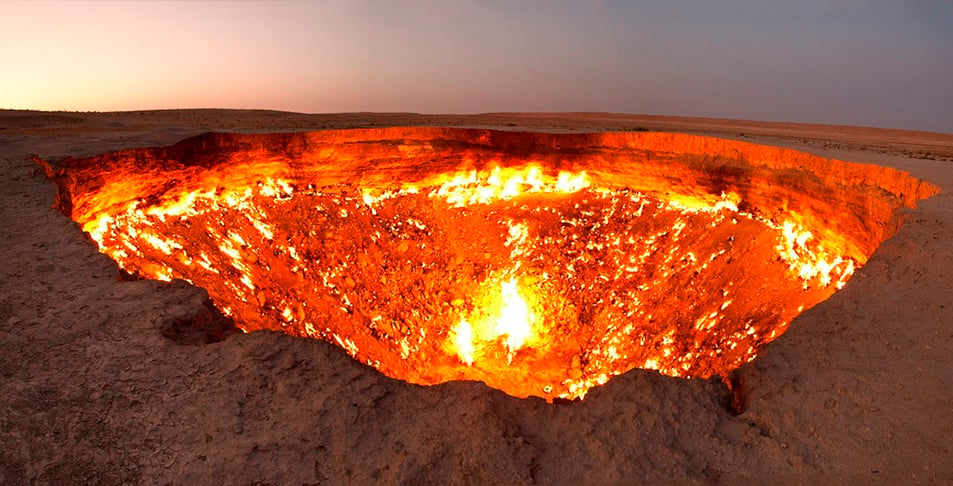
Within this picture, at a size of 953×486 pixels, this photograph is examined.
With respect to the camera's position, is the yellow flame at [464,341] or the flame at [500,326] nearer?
the yellow flame at [464,341]

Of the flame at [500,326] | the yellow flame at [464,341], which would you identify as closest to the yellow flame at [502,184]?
the flame at [500,326]

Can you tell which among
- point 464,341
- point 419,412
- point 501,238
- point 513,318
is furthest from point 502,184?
point 419,412

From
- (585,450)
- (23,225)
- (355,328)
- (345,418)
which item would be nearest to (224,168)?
(355,328)

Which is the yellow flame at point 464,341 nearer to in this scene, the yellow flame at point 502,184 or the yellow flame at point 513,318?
the yellow flame at point 513,318

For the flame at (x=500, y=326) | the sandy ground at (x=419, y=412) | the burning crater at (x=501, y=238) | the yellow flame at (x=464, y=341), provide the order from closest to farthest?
the sandy ground at (x=419, y=412), the burning crater at (x=501, y=238), the yellow flame at (x=464, y=341), the flame at (x=500, y=326)

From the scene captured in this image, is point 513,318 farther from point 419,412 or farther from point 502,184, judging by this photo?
point 419,412
